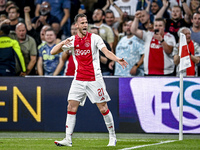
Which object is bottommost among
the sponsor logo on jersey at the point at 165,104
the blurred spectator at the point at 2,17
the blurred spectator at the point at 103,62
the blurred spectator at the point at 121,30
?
the sponsor logo on jersey at the point at 165,104

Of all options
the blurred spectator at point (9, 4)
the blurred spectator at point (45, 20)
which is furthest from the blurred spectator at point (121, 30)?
the blurred spectator at point (9, 4)

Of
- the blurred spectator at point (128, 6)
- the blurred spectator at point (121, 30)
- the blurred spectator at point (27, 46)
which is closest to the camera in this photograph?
the blurred spectator at point (27, 46)

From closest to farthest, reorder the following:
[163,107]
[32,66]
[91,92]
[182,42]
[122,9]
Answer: [91,92] → [182,42] → [163,107] → [32,66] → [122,9]

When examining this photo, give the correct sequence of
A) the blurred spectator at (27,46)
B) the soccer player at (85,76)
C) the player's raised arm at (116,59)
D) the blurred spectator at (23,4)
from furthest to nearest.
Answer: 1. the blurred spectator at (23,4)
2. the blurred spectator at (27,46)
3. the soccer player at (85,76)
4. the player's raised arm at (116,59)

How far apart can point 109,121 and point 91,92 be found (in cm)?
61

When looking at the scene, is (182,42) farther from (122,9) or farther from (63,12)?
(63,12)

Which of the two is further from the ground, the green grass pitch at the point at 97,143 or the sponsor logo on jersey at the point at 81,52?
the sponsor logo on jersey at the point at 81,52

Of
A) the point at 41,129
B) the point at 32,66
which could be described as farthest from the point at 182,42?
the point at 32,66

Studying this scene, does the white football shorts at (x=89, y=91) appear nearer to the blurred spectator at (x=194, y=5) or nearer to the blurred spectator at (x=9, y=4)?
the blurred spectator at (x=194, y=5)

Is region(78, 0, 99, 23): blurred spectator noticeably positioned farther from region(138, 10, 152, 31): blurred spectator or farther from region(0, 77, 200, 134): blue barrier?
region(0, 77, 200, 134): blue barrier

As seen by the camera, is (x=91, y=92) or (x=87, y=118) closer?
(x=91, y=92)

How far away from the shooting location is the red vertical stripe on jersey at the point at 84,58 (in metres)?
7.78

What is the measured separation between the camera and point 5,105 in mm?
11102

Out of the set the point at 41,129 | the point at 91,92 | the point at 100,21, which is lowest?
the point at 41,129
